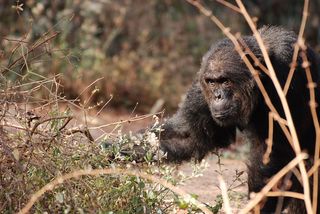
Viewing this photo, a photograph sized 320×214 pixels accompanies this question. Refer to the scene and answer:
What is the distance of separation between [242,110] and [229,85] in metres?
0.27

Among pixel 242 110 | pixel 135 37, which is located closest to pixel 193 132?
pixel 242 110

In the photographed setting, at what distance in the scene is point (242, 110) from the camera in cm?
655

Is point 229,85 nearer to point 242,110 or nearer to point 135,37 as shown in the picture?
point 242,110

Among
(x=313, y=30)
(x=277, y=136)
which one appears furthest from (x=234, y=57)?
(x=313, y=30)

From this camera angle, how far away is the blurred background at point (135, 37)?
1378cm

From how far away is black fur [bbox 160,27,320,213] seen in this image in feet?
21.4

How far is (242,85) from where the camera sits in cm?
666

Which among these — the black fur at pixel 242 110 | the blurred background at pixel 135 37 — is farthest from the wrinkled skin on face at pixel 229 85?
the blurred background at pixel 135 37

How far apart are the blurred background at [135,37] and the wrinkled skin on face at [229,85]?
235 inches

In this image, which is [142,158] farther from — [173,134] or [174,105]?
[174,105]

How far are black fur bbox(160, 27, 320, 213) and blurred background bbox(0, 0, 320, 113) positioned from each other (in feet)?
19.1

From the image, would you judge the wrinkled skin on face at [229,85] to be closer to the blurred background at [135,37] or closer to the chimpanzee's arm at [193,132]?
the chimpanzee's arm at [193,132]

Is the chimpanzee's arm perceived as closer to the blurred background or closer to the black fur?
the black fur

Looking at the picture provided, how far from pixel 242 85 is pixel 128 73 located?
825cm
